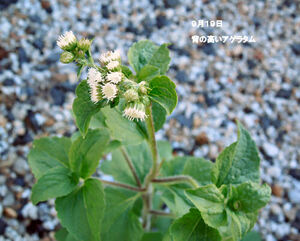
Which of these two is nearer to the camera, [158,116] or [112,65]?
[112,65]

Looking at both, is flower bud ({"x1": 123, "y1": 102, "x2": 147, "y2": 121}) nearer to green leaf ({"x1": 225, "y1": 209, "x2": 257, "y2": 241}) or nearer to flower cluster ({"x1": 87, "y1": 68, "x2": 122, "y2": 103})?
flower cluster ({"x1": 87, "y1": 68, "x2": 122, "y2": 103})

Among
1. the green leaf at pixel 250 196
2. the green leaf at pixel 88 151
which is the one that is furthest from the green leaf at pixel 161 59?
the green leaf at pixel 250 196

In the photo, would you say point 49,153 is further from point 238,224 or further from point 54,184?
point 238,224

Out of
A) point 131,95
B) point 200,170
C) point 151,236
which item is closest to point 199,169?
point 200,170

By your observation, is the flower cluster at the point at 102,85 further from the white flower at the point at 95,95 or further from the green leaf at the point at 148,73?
the green leaf at the point at 148,73

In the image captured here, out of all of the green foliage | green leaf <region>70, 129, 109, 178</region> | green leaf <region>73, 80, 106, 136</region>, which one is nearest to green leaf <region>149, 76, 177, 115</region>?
the green foliage

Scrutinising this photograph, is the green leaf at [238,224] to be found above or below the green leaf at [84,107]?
below
